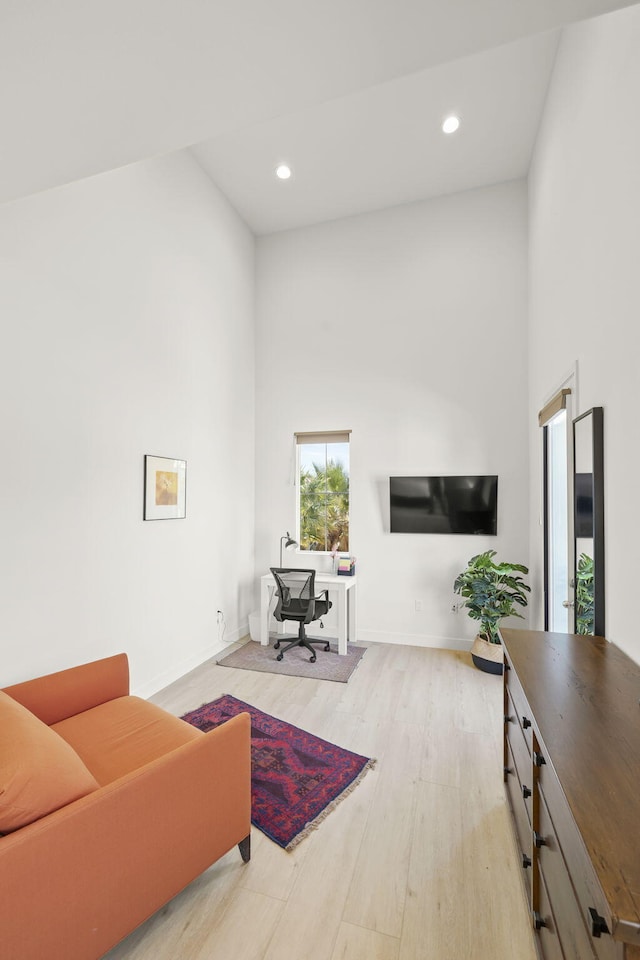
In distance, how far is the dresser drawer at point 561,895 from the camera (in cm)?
93

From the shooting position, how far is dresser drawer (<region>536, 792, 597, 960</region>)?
930 millimetres

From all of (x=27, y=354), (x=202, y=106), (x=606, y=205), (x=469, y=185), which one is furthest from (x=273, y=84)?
(x=469, y=185)

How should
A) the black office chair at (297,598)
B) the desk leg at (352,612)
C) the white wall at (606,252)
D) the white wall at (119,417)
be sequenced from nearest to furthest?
the white wall at (606,252)
the white wall at (119,417)
the black office chair at (297,598)
the desk leg at (352,612)

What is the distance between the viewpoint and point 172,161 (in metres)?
3.63

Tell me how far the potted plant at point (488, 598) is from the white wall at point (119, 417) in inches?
90.8

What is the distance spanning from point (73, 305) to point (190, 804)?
2658mm

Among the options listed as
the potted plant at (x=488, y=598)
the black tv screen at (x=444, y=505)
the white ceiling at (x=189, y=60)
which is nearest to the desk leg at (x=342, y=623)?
the black tv screen at (x=444, y=505)

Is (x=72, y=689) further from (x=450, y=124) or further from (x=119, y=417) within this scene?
(x=450, y=124)

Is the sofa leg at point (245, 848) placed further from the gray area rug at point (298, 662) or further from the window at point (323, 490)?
the window at point (323, 490)

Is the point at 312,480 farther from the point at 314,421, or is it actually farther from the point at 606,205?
the point at 606,205

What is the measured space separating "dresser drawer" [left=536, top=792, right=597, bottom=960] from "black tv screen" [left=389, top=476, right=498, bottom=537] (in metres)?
3.07

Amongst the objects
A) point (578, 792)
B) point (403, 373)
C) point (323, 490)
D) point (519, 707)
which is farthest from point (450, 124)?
point (578, 792)

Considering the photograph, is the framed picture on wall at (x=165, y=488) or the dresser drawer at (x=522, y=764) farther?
the framed picture on wall at (x=165, y=488)

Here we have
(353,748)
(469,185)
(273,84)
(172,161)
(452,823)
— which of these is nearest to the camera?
(273,84)
